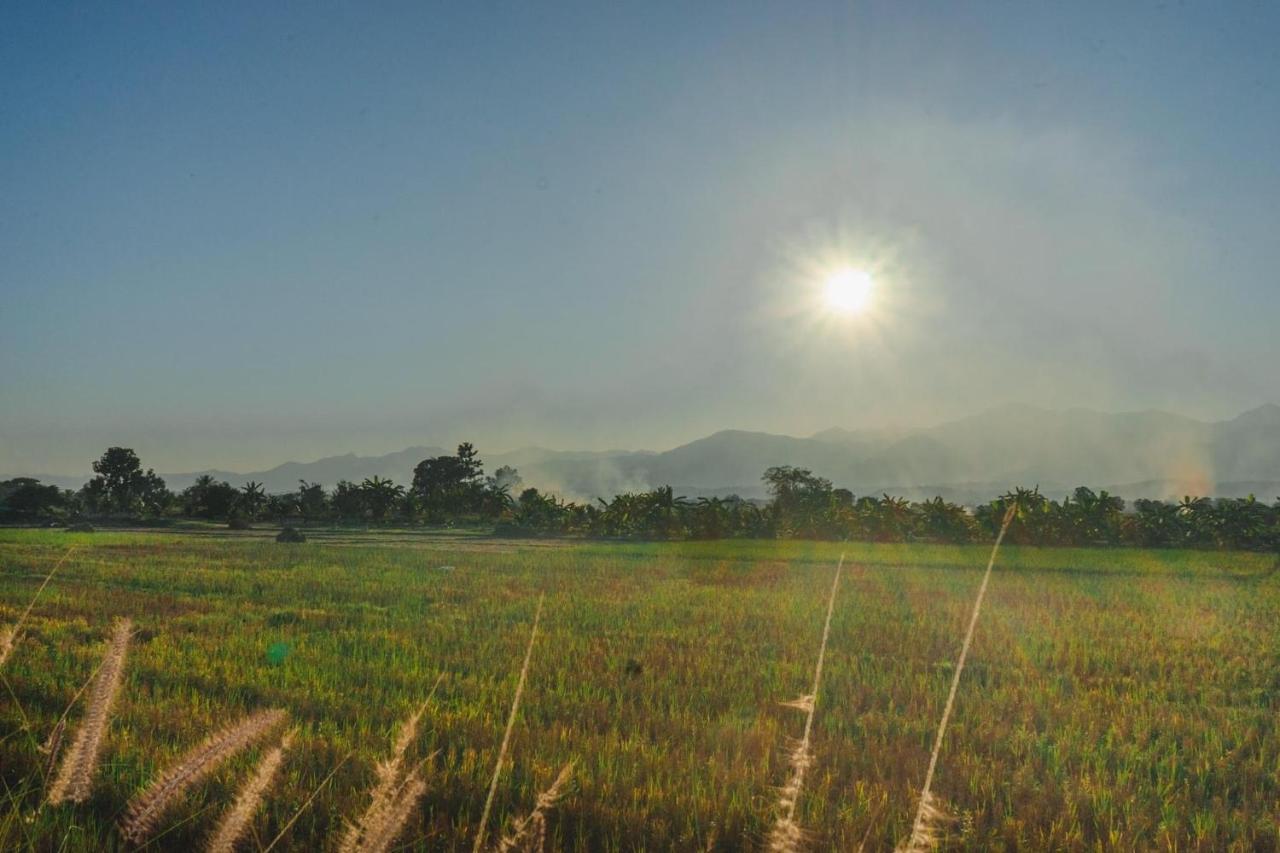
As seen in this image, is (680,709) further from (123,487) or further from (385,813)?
(123,487)

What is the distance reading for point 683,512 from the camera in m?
51.0

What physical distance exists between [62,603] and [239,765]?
9.86m

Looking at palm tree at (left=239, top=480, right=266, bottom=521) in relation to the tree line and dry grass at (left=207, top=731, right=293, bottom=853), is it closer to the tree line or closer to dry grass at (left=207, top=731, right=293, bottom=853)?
the tree line

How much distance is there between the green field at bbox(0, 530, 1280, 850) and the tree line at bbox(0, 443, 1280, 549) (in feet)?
95.8

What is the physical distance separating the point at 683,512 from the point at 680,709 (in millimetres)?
44683

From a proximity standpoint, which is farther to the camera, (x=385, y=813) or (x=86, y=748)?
(x=86, y=748)

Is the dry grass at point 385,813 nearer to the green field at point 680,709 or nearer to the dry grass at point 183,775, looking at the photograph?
the dry grass at point 183,775

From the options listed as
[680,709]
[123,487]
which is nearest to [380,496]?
[123,487]

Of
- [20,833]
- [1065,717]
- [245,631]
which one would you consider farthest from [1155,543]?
[20,833]

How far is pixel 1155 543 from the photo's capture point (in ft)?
136

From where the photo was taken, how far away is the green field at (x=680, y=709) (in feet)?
13.9

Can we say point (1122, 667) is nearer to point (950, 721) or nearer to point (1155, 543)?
point (950, 721)

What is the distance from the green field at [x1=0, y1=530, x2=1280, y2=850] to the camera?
4.25 meters

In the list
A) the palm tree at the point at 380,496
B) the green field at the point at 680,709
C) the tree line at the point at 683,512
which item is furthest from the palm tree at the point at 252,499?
the green field at the point at 680,709
